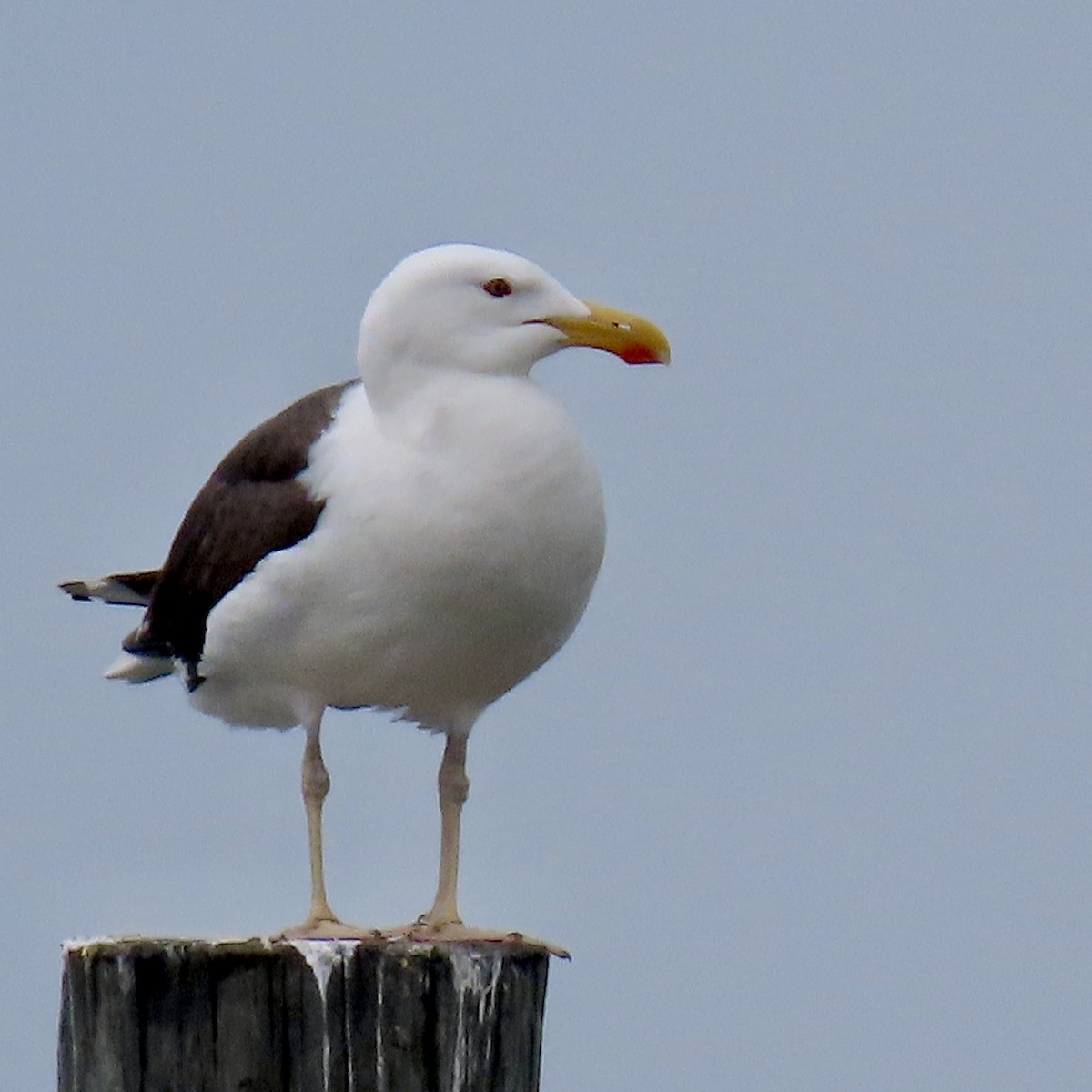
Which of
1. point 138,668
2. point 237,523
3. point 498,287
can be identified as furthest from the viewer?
point 138,668

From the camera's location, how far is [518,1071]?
721 centimetres

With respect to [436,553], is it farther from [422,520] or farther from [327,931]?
[327,931]

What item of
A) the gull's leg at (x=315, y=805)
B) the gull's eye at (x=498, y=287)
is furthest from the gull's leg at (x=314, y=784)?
the gull's eye at (x=498, y=287)

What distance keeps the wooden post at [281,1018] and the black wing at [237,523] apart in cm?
187

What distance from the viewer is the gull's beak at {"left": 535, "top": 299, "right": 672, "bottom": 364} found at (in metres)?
8.41

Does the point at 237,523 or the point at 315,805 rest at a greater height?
the point at 237,523

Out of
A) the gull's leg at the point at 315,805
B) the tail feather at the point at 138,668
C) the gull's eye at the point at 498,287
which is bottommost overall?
the gull's leg at the point at 315,805

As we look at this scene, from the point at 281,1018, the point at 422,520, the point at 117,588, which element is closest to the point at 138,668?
the point at 117,588

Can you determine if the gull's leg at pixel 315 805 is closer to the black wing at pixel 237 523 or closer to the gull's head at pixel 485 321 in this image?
the black wing at pixel 237 523

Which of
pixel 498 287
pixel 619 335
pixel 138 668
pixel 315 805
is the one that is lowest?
pixel 315 805

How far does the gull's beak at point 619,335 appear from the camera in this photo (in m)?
8.41

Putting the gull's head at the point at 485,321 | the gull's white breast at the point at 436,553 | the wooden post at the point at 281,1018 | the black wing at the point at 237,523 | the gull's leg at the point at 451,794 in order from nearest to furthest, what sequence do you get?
the wooden post at the point at 281,1018 → the gull's white breast at the point at 436,553 → the gull's head at the point at 485,321 → the black wing at the point at 237,523 → the gull's leg at the point at 451,794

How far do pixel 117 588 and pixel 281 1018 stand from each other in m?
3.76

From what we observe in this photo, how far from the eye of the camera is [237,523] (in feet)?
29.0
